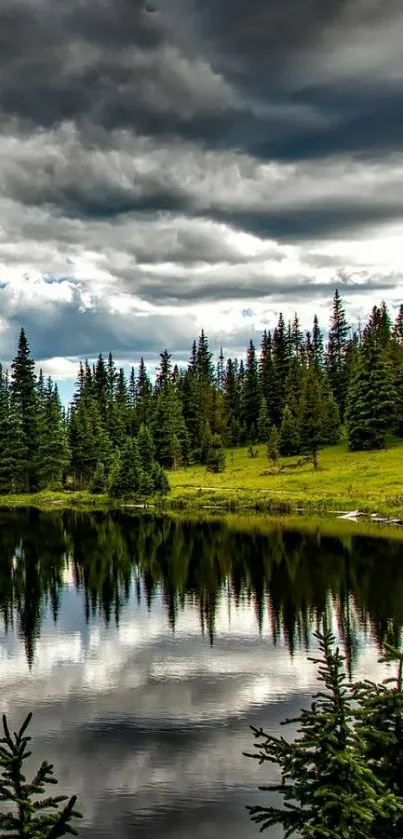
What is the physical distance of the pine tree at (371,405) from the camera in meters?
99.1

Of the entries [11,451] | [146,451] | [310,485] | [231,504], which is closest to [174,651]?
[231,504]

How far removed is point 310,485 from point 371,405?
19.8 metres

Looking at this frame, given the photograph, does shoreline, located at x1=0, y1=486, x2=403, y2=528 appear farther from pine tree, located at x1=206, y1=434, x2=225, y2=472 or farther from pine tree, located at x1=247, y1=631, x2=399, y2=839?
pine tree, located at x1=247, y1=631, x2=399, y2=839

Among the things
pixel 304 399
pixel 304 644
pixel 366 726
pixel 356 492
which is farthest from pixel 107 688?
pixel 304 399

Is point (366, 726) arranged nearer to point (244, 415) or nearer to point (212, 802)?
point (212, 802)

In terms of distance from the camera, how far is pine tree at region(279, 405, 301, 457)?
108m

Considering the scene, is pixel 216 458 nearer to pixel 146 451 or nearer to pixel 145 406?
pixel 146 451

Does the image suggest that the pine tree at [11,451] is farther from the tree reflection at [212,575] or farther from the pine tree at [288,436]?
the pine tree at [288,436]

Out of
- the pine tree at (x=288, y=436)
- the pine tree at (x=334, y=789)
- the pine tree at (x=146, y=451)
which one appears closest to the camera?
the pine tree at (x=334, y=789)

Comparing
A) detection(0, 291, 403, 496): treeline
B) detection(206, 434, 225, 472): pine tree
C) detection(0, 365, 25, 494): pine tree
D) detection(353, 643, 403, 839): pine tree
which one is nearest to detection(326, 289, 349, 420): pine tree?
detection(0, 291, 403, 496): treeline

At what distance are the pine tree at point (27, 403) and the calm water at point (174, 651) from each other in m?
40.9

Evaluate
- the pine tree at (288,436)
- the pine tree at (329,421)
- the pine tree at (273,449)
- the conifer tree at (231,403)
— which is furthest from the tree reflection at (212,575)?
the conifer tree at (231,403)

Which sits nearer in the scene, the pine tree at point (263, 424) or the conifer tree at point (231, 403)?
the pine tree at point (263, 424)

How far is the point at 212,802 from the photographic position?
1930 cm
